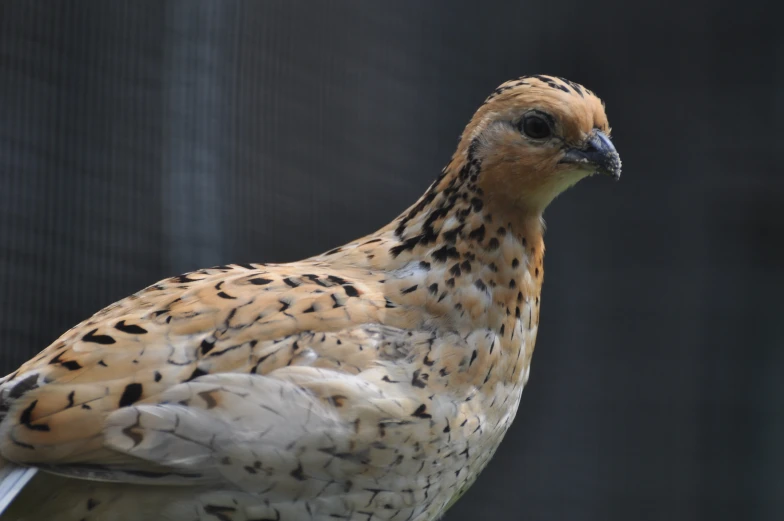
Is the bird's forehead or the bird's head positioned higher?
Answer: the bird's forehead

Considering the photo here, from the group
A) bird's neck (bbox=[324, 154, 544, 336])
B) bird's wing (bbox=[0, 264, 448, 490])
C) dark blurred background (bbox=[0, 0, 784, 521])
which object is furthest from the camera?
dark blurred background (bbox=[0, 0, 784, 521])

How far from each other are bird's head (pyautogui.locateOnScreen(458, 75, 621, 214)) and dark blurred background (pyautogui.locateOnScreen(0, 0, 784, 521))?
2.12 metres

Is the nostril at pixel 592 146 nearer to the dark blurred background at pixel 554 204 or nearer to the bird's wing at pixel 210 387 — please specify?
the bird's wing at pixel 210 387

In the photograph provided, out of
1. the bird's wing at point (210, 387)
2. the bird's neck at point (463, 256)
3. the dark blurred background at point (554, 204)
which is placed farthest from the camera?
the dark blurred background at point (554, 204)

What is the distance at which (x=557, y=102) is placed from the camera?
2963 millimetres

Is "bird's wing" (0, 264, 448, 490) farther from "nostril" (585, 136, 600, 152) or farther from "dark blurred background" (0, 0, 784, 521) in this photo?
"dark blurred background" (0, 0, 784, 521)

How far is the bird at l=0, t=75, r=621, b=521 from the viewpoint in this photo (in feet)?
8.02

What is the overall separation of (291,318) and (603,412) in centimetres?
339

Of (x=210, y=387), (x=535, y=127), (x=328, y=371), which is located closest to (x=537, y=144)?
(x=535, y=127)

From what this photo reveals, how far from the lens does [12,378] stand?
2611 millimetres

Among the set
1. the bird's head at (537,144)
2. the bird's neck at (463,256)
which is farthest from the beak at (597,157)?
the bird's neck at (463,256)

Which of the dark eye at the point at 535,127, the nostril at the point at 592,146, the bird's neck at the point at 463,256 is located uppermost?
the dark eye at the point at 535,127

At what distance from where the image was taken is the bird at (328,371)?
8.02ft

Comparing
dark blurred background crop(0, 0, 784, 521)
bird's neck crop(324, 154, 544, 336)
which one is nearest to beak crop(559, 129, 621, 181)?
bird's neck crop(324, 154, 544, 336)
